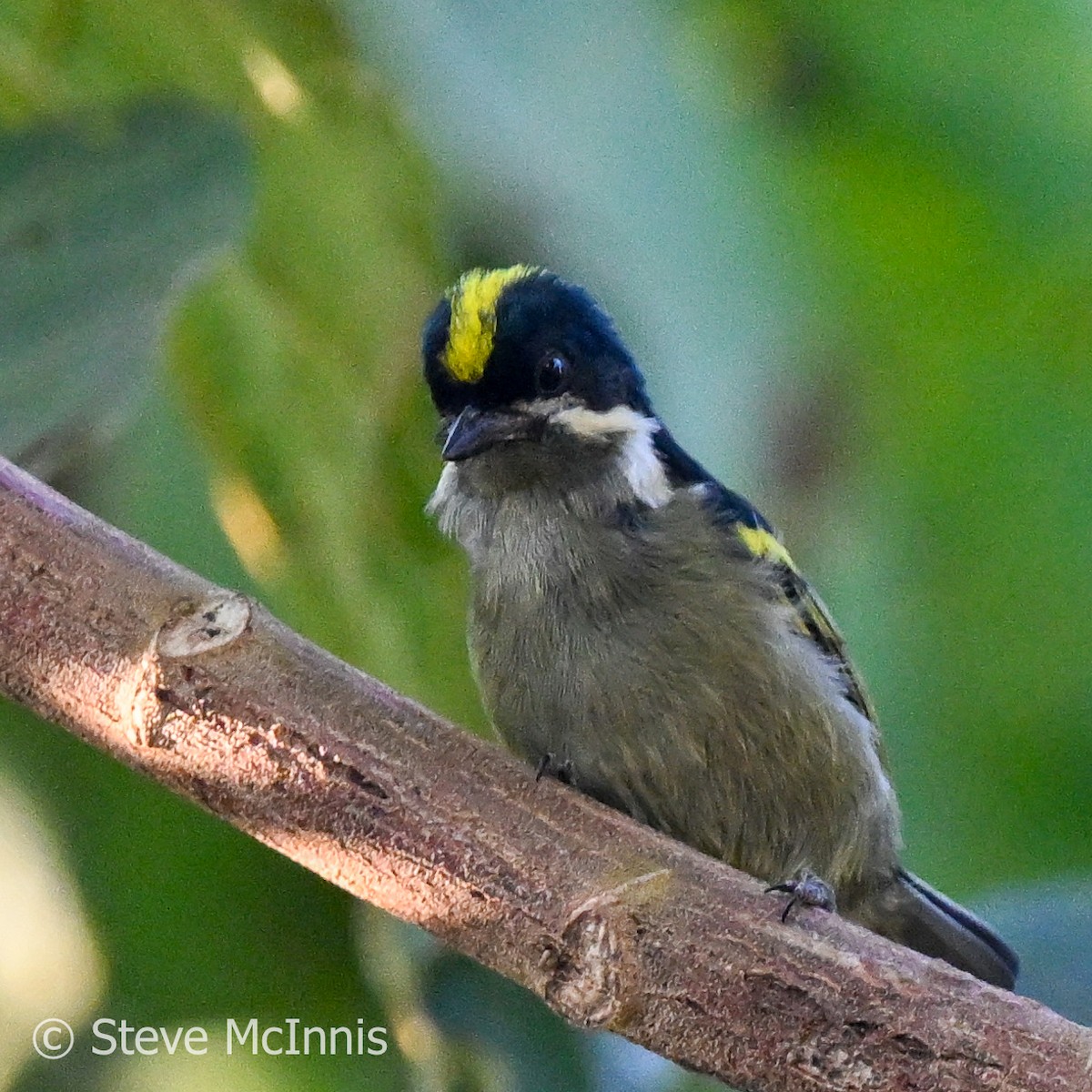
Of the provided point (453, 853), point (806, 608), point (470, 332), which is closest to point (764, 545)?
point (806, 608)

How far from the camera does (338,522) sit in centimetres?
128

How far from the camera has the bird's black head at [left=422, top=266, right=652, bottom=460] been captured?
1.71m

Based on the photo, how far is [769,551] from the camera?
188 centimetres

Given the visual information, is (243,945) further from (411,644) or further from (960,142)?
(960,142)

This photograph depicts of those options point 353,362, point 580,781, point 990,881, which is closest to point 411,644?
point 353,362

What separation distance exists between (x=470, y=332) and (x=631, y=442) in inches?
10.7

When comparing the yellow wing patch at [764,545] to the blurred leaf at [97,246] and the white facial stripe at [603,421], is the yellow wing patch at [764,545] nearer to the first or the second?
the white facial stripe at [603,421]

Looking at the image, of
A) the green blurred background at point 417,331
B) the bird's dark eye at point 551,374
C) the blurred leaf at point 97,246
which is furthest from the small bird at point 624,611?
the blurred leaf at point 97,246

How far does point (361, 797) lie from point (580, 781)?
57cm

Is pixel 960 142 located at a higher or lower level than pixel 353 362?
higher

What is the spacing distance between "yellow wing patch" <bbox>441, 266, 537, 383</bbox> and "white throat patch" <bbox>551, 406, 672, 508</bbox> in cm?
13

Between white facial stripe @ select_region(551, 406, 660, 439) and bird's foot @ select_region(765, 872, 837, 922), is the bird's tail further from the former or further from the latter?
white facial stripe @ select_region(551, 406, 660, 439)

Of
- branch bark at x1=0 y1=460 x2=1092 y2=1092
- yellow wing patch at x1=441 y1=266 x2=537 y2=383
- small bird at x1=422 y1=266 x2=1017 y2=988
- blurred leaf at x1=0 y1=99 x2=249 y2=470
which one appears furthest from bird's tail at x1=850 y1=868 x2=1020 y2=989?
blurred leaf at x1=0 y1=99 x2=249 y2=470

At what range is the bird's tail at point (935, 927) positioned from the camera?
189 centimetres
